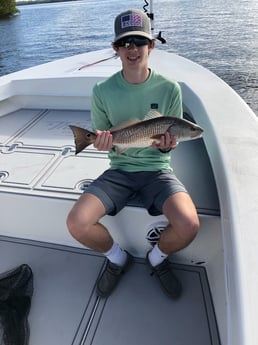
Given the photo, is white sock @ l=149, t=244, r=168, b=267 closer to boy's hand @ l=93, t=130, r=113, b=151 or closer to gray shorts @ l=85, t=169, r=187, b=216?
gray shorts @ l=85, t=169, r=187, b=216

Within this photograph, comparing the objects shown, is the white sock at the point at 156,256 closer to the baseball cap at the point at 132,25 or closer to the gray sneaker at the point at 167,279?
the gray sneaker at the point at 167,279

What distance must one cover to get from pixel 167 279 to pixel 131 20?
1509 millimetres

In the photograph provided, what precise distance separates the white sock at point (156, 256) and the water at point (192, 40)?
578cm

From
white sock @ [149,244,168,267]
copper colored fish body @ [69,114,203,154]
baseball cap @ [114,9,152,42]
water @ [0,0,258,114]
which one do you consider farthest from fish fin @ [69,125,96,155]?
water @ [0,0,258,114]

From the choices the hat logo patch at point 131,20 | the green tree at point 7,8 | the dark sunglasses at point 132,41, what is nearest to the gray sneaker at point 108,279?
the dark sunglasses at point 132,41

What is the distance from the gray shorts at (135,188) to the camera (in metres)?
1.80

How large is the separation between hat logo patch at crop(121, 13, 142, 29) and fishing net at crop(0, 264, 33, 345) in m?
1.60

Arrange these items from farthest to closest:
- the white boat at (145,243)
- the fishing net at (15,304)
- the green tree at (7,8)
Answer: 1. the green tree at (7,8)
2. the fishing net at (15,304)
3. the white boat at (145,243)

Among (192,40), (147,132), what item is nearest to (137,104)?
(147,132)

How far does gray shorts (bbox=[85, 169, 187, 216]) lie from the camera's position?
1.80 meters

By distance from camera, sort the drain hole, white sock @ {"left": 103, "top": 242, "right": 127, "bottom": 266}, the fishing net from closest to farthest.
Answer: the fishing net → white sock @ {"left": 103, "top": 242, "right": 127, "bottom": 266} → the drain hole

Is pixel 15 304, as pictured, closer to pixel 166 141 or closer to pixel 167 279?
pixel 167 279

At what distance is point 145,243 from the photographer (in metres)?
2.03

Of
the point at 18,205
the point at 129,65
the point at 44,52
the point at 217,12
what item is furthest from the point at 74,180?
the point at 217,12
